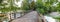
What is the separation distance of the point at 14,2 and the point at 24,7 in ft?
0.27

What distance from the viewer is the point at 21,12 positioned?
0.98m

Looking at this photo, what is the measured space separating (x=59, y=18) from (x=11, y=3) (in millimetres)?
391

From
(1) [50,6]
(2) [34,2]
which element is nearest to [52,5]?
(1) [50,6]

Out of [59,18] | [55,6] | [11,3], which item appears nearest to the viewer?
[59,18]

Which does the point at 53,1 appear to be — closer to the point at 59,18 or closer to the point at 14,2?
the point at 59,18

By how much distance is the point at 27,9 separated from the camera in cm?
96

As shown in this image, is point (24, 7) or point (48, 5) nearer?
point (48, 5)

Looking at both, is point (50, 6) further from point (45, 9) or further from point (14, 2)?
point (14, 2)

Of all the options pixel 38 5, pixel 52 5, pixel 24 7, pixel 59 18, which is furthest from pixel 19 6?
pixel 59 18

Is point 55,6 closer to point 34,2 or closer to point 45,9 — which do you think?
point 45,9

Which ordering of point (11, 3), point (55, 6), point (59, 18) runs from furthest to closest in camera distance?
point (11, 3) → point (55, 6) → point (59, 18)

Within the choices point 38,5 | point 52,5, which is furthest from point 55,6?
point 38,5

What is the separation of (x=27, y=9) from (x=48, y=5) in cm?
18

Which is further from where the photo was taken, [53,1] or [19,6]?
[19,6]
